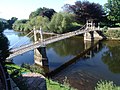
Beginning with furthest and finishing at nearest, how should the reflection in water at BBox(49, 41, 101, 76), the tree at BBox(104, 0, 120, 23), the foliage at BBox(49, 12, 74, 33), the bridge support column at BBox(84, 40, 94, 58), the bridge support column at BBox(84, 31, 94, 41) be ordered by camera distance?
1. the foliage at BBox(49, 12, 74, 33)
2. the tree at BBox(104, 0, 120, 23)
3. the bridge support column at BBox(84, 31, 94, 41)
4. the bridge support column at BBox(84, 40, 94, 58)
5. the reflection in water at BBox(49, 41, 101, 76)

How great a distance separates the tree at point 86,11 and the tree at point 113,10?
2.44m

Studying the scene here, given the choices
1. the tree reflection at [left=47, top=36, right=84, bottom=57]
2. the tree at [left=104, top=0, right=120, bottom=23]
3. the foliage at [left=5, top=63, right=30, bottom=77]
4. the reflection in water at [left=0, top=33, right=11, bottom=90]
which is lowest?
the tree reflection at [left=47, top=36, right=84, bottom=57]

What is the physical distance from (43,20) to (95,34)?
14.8 m

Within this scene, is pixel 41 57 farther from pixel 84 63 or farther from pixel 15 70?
pixel 15 70

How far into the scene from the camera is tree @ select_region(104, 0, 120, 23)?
47987mm

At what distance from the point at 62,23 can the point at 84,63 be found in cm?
2409

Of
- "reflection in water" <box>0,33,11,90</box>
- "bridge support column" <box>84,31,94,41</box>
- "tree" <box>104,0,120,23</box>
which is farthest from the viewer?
"tree" <box>104,0,120,23</box>

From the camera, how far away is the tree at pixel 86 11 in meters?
52.5

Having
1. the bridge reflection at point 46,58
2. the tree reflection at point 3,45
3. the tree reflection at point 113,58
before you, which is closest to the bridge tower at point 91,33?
the tree reflection at point 113,58

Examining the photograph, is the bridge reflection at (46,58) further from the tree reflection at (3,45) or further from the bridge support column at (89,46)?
the tree reflection at (3,45)

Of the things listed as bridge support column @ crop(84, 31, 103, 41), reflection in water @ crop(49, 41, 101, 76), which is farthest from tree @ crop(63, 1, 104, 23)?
reflection in water @ crop(49, 41, 101, 76)

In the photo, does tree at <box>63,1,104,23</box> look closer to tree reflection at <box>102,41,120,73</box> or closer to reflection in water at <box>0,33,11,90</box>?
tree reflection at <box>102,41,120,73</box>

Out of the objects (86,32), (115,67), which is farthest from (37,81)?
(86,32)

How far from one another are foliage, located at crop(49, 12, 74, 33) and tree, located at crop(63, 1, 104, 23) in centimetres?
209
